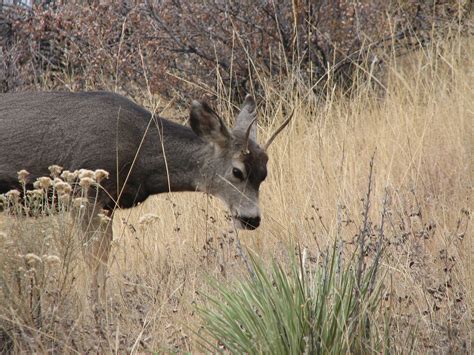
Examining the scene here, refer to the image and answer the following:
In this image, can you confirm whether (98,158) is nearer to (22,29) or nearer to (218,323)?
(218,323)

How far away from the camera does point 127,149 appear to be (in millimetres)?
7391

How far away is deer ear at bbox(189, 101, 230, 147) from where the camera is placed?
7.61 m

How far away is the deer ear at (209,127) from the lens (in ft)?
25.0

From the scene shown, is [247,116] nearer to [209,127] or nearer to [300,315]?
[209,127]

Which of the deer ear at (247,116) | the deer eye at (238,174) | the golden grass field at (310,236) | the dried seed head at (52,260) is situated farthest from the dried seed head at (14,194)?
the deer ear at (247,116)

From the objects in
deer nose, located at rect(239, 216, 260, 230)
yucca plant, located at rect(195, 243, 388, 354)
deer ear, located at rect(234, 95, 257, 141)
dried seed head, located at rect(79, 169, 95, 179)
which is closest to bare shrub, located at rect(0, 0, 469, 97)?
deer ear, located at rect(234, 95, 257, 141)

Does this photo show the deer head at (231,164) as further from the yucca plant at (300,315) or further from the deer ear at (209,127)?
the yucca plant at (300,315)

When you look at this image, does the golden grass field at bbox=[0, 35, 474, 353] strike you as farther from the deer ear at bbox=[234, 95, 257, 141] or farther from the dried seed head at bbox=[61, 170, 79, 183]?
the deer ear at bbox=[234, 95, 257, 141]

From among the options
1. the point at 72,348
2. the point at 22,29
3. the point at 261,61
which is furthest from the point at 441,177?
A: the point at 22,29

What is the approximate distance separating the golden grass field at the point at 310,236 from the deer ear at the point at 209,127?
0.52 m

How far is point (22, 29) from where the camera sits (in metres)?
11.8

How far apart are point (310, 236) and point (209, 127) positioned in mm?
1441

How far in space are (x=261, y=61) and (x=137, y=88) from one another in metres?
1.48

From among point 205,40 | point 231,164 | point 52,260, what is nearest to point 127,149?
point 231,164
